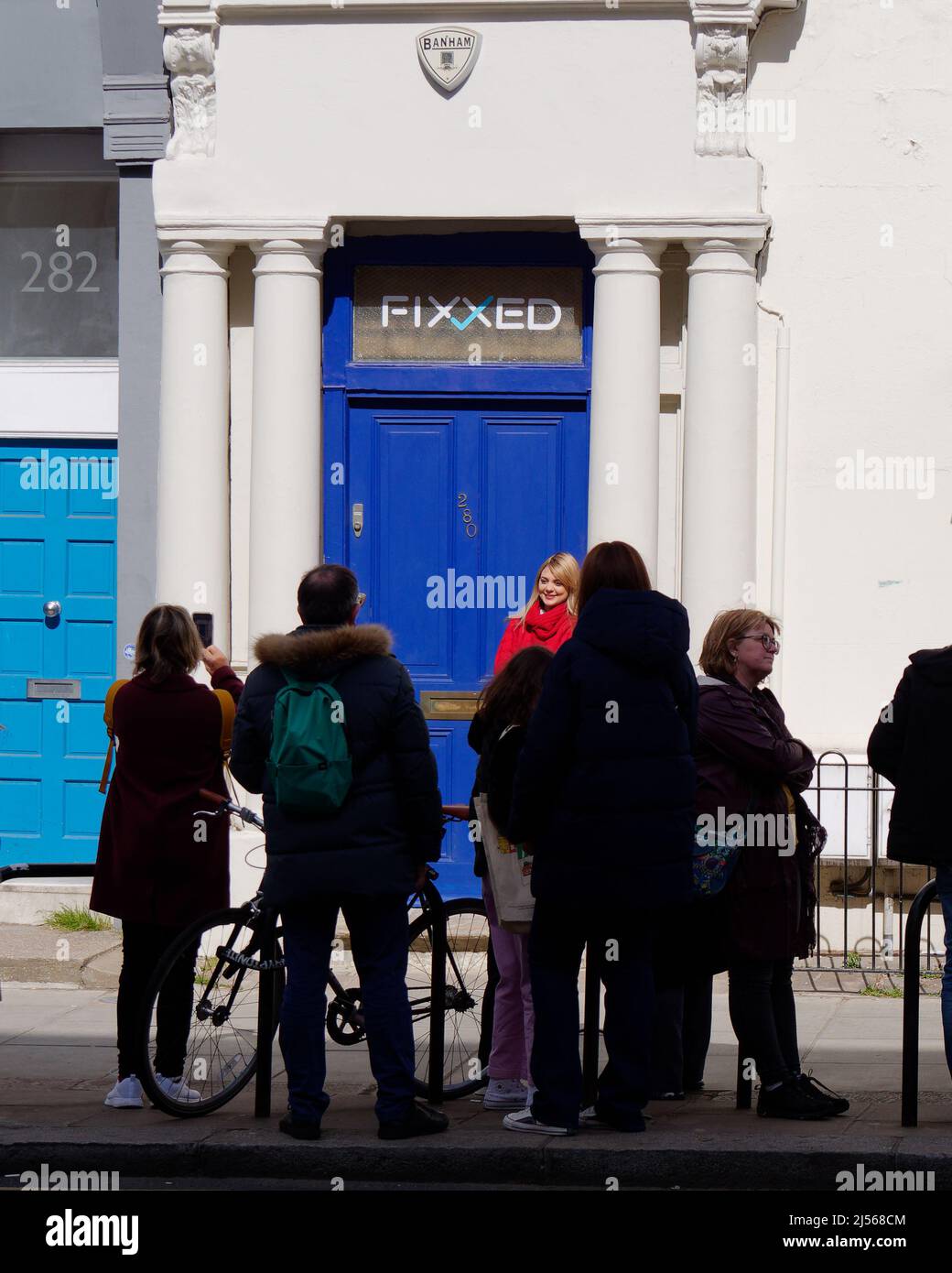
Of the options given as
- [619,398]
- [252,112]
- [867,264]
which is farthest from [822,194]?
[252,112]

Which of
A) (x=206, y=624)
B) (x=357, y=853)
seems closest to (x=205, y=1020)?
(x=357, y=853)

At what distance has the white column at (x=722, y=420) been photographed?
1035 cm

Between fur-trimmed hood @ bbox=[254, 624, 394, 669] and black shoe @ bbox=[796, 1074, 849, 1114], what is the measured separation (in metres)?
2.19

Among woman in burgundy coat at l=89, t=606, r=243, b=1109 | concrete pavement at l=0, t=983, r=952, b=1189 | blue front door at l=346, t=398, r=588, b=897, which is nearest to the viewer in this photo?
concrete pavement at l=0, t=983, r=952, b=1189

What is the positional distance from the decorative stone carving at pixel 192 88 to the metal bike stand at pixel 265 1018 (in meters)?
5.45

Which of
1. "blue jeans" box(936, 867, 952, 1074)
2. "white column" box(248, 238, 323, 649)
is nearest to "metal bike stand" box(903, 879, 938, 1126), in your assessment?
"blue jeans" box(936, 867, 952, 1074)

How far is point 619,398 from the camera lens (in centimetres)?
1035

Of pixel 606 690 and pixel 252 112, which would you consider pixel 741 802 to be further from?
pixel 252 112

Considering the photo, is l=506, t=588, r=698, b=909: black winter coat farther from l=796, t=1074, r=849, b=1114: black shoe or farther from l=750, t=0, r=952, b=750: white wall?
l=750, t=0, r=952, b=750: white wall

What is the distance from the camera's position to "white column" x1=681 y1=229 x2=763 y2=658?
10.4 metres

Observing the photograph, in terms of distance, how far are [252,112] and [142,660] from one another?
15.3ft

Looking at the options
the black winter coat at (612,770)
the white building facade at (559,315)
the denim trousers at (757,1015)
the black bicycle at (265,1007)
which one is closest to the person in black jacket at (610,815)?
the black winter coat at (612,770)

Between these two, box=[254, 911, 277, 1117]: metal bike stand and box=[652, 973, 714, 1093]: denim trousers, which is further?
box=[652, 973, 714, 1093]: denim trousers

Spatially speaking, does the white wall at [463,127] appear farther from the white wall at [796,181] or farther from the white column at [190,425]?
the white column at [190,425]
